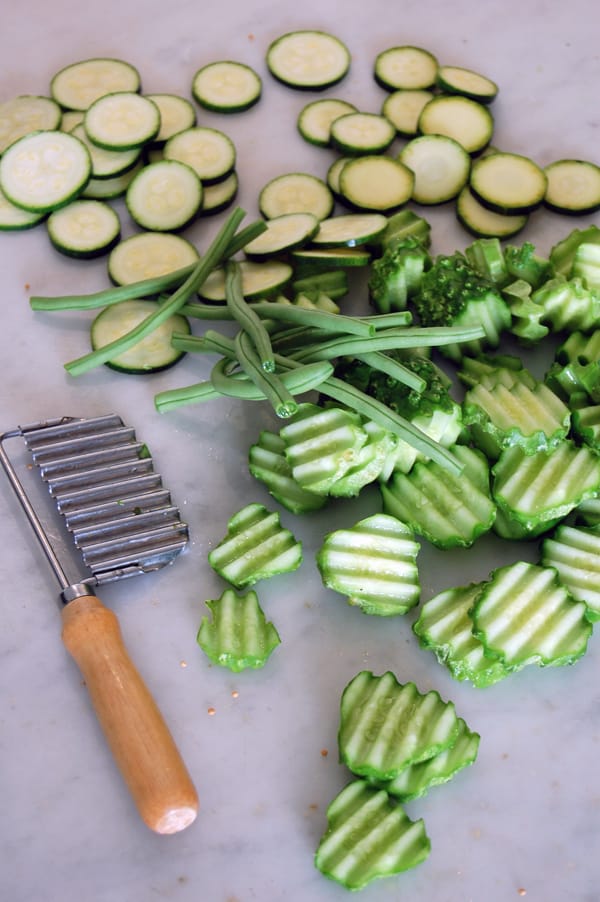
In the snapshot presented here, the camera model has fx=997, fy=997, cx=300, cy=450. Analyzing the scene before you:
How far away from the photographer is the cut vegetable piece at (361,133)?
10.6 ft

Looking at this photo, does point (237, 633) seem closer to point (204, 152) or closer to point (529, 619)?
point (529, 619)

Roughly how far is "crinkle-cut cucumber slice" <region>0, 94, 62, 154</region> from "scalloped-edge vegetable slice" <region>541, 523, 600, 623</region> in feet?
6.85

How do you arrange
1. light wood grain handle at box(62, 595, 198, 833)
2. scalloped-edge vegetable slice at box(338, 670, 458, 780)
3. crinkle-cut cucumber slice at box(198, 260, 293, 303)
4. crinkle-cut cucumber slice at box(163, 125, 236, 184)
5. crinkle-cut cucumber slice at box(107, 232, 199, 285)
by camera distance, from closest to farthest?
light wood grain handle at box(62, 595, 198, 833) < scalloped-edge vegetable slice at box(338, 670, 458, 780) < crinkle-cut cucumber slice at box(198, 260, 293, 303) < crinkle-cut cucumber slice at box(107, 232, 199, 285) < crinkle-cut cucumber slice at box(163, 125, 236, 184)

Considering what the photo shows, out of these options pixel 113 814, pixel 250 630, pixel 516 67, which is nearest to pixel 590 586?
pixel 250 630

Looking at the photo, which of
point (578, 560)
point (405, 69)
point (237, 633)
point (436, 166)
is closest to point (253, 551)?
point (237, 633)

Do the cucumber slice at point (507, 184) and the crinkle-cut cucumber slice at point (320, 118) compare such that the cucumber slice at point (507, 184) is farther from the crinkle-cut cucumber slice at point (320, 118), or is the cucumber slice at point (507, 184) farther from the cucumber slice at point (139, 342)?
the cucumber slice at point (139, 342)

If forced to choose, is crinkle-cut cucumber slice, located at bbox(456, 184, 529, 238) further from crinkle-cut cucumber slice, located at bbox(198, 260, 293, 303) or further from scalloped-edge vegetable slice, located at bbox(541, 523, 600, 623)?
scalloped-edge vegetable slice, located at bbox(541, 523, 600, 623)

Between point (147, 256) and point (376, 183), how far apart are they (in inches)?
29.7

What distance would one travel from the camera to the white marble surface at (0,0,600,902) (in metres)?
2.16

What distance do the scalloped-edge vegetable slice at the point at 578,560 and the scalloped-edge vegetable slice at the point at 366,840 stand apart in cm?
66

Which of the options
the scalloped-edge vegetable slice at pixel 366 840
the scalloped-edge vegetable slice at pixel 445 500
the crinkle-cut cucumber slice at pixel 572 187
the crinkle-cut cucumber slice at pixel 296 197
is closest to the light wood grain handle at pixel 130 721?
the scalloped-edge vegetable slice at pixel 366 840

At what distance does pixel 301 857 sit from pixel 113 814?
0.42 m

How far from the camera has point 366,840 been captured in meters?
2.11

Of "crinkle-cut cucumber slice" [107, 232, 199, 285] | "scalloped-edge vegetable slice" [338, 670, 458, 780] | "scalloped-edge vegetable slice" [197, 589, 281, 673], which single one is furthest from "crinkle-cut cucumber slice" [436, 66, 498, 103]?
"scalloped-edge vegetable slice" [338, 670, 458, 780]
